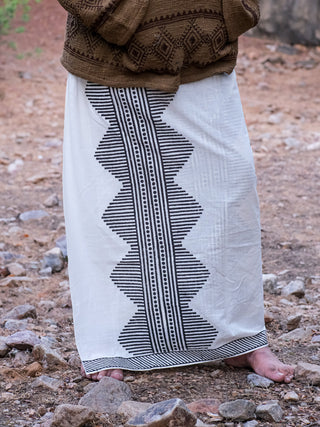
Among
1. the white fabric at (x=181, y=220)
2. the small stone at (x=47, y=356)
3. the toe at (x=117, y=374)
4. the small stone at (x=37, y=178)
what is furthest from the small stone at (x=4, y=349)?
the small stone at (x=37, y=178)

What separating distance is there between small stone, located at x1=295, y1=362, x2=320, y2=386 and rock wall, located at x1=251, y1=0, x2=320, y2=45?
6910mm

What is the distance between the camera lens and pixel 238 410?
2.05 meters

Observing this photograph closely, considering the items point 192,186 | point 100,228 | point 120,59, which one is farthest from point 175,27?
point 100,228

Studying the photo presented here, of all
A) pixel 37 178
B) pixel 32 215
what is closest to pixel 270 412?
pixel 32 215

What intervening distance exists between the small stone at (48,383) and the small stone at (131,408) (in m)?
0.28

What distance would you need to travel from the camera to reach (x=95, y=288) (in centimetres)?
231

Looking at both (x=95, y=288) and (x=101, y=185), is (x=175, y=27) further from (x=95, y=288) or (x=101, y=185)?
(x=95, y=288)

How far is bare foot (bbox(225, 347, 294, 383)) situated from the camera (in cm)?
230

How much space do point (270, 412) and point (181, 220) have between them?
604 mm

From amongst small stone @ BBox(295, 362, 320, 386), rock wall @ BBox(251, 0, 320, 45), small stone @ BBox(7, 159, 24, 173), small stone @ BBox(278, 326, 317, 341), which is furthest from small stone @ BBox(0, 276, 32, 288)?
rock wall @ BBox(251, 0, 320, 45)

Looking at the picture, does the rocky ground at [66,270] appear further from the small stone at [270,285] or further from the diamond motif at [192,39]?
the diamond motif at [192,39]

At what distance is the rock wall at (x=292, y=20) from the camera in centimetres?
859

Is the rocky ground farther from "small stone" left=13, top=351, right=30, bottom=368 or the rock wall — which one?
the rock wall

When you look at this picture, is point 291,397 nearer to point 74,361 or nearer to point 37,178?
point 74,361
